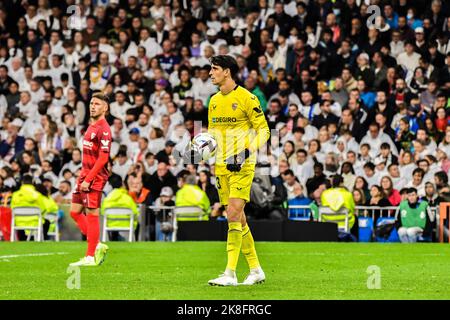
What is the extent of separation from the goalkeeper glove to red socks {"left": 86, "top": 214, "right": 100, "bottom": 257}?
3930 millimetres

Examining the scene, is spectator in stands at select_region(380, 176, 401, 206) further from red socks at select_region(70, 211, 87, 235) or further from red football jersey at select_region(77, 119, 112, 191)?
red football jersey at select_region(77, 119, 112, 191)

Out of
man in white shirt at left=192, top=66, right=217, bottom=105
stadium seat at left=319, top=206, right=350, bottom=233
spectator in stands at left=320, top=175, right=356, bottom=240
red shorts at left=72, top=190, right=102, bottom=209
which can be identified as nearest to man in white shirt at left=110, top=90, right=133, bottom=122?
man in white shirt at left=192, top=66, right=217, bottom=105

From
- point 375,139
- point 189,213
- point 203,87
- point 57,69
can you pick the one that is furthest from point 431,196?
point 57,69

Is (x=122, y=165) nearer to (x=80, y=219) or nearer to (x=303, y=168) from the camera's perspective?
(x=303, y=168)

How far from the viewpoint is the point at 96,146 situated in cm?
1575

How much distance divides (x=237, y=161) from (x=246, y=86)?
51.6 feet

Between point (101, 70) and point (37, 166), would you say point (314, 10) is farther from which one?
point (37, 166)

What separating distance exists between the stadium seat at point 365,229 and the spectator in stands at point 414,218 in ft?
2.34

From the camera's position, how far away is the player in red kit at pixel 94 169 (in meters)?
15.6

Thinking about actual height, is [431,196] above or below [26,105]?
below

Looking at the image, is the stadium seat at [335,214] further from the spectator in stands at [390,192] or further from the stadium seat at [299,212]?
the spectator in stands at [390,192]

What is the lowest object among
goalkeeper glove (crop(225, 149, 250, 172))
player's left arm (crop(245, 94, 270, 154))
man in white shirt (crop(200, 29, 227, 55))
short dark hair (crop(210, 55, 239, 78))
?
goalkeeper glove (crop(225, 149, 250, 172))

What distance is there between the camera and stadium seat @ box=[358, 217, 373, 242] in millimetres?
24453

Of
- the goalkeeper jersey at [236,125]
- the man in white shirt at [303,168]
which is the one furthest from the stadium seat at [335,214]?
the goalkeeper jersey at [236,125]
